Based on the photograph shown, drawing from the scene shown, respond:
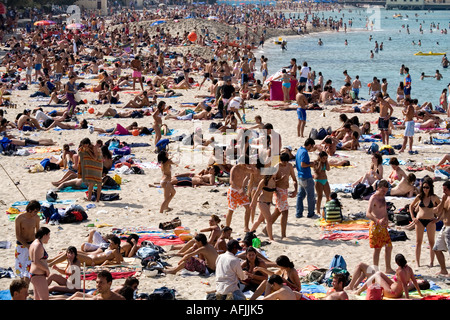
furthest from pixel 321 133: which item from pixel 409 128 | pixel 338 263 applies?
pixel 338 263

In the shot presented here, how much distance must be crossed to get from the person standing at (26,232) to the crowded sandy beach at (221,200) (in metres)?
0.02

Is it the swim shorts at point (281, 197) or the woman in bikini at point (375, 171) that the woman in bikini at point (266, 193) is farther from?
the woman in bikini at point (375, 171)

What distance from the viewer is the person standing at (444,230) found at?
8477mm

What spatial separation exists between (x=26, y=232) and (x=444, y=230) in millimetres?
5311

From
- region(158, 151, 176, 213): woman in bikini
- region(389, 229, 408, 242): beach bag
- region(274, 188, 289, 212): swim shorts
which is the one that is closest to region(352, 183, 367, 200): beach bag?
region(389, 229, 408, 242): beach bag

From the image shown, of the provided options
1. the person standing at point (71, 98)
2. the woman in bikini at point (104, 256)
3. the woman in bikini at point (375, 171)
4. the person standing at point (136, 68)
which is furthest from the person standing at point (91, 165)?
the person standing at point (136, 68)

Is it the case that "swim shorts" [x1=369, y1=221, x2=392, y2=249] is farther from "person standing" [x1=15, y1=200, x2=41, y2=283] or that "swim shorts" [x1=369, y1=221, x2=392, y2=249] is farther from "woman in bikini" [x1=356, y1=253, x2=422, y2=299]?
"person standing" [x1=15, y1=200, x2=41, y2=283]

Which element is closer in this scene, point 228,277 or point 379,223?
point 228,277

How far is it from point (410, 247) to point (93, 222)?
203 inches

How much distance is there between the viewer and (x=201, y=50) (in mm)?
44875

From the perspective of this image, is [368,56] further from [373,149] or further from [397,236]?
[397,236]

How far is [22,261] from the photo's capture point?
8.28m

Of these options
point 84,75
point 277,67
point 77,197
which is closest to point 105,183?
point 77,197

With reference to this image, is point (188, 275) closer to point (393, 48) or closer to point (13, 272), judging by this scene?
point (13, 272)
